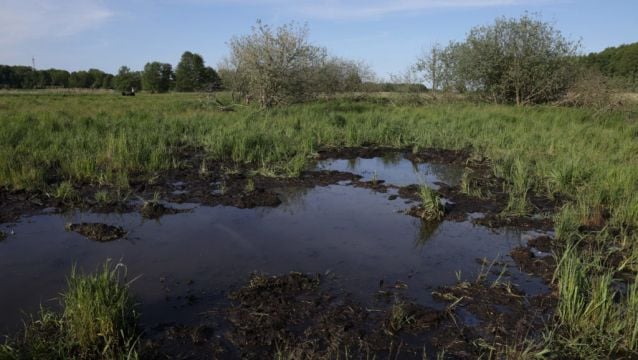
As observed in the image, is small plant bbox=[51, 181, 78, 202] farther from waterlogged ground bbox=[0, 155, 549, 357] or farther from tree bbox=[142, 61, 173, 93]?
tree bbox=[142, 61, 173, 93]

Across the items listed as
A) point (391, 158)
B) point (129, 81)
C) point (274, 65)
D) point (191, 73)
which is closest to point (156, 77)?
point (191, 73)

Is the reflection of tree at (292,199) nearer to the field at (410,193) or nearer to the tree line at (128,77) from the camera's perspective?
the field at (410,193)

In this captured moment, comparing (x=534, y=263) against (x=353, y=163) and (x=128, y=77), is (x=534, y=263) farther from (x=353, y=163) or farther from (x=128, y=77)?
(x=128, y=77)

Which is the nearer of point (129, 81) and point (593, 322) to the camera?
point (593, 322)

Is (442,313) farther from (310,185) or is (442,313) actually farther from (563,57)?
(563,57)

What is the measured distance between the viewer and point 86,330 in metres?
3.13

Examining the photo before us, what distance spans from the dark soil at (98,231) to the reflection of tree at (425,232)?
3567 millimetres

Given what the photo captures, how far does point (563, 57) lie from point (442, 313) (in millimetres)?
20367

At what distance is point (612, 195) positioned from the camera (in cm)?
660

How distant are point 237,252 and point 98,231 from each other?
1.74 meters

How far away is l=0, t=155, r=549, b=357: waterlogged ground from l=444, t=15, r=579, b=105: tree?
53.9ft

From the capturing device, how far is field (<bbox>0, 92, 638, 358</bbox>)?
3.42 m

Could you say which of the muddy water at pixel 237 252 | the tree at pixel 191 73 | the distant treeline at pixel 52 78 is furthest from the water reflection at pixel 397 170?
the distant treeline at pixel 52 78

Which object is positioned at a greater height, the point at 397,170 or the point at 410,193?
the point at 397,170
